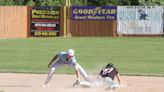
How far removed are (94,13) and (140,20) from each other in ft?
13.1

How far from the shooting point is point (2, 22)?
4506cm

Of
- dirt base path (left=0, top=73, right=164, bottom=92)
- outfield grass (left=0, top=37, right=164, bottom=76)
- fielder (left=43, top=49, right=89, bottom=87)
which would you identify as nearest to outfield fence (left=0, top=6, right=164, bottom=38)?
outfield grass (left=0, top=37, right=164, bottom=76)

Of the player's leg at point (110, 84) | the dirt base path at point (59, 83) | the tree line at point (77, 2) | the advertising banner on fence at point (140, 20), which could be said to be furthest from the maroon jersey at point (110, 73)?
the tree line at point (77, 2)

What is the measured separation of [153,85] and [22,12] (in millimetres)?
30306

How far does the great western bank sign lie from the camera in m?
46.5

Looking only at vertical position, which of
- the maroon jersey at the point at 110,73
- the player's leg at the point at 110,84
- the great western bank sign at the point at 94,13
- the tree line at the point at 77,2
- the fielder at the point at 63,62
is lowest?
the player's leg at the point at 110,84

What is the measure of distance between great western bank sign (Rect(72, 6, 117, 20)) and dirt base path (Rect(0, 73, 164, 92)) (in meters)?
27.1

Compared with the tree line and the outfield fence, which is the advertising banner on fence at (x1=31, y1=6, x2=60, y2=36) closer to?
the outfield fence

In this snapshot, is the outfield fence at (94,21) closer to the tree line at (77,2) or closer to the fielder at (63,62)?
the tree line at (77,2)

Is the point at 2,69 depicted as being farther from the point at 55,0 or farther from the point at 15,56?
the point at 55,0

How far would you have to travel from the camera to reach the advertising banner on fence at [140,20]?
150 feet

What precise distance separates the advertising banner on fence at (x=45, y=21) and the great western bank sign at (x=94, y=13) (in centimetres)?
171

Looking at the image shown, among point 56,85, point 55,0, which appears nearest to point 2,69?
point 56,85

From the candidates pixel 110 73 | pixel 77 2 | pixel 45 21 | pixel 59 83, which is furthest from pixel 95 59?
pixel 77 2
